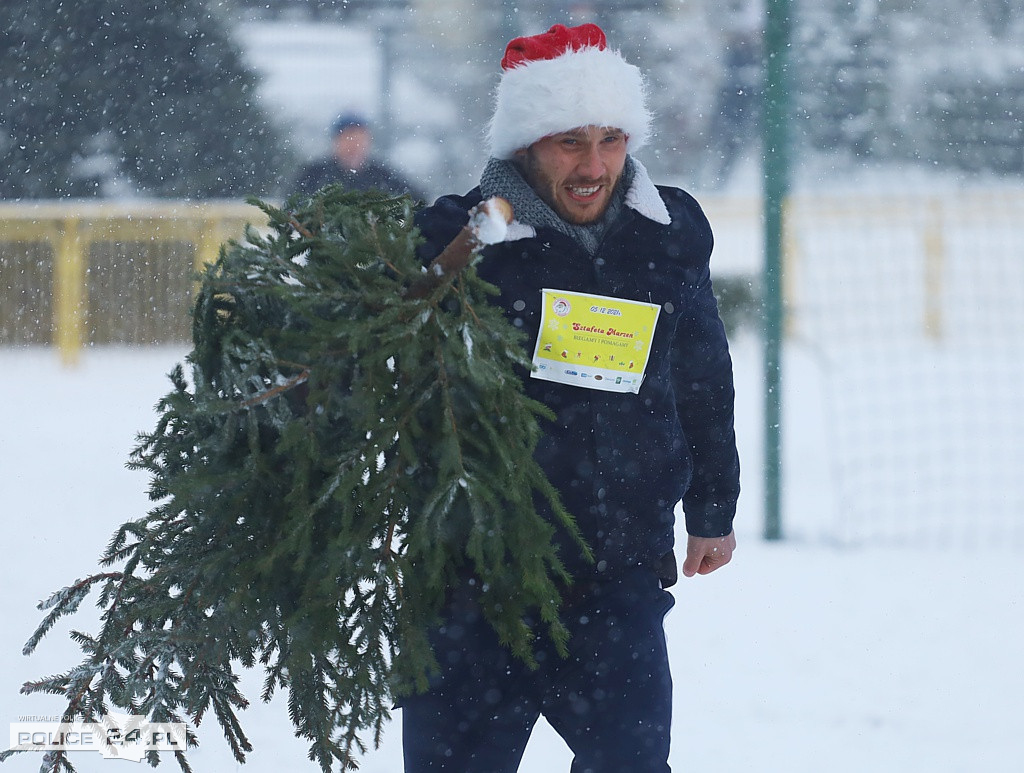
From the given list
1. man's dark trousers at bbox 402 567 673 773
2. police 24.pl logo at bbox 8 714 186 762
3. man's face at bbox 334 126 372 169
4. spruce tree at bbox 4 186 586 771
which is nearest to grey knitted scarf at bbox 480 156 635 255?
spruce tree at bbox 4 186 586 771

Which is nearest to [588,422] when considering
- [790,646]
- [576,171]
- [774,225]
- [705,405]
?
[705,405]

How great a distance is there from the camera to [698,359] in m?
2.48

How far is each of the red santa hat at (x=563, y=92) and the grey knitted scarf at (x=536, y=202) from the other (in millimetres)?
76

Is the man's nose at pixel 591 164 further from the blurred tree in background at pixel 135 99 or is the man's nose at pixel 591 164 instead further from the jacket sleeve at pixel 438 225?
the blurred tree in background at pixel 135 99

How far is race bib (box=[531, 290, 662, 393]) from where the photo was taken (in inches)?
87.7

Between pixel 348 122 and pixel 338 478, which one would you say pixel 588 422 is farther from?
pixel 348 122

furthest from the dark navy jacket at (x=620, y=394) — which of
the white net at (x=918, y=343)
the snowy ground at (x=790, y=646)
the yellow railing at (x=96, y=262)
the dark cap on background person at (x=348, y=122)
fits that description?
the yellow railing at (x=96, y=262)

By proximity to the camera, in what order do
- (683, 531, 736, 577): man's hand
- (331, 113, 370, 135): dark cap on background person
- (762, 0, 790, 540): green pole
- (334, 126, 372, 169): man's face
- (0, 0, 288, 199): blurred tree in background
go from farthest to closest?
(0, 0, 288, 199): blurred tree in background
(331, 113, 370, 135): dark cap on background person
(334, 126, 372, 169): man's face
(762, 0, 790, 540): green pole
(683, 531, 736, 577): man's hand

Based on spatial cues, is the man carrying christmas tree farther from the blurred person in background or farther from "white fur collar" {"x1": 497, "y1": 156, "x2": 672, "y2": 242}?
the blurred person in background

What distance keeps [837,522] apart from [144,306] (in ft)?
16.0

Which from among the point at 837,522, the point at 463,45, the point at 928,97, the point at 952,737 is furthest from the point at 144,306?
the point at 952,737

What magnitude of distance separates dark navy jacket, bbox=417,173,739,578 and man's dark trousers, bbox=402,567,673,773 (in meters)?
0.13

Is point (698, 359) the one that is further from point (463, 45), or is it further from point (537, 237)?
point (463, 45)

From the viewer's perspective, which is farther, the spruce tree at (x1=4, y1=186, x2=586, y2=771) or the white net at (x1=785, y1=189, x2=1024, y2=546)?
the white net at (x1=785, y1=189, x2=1024, y2=546)
